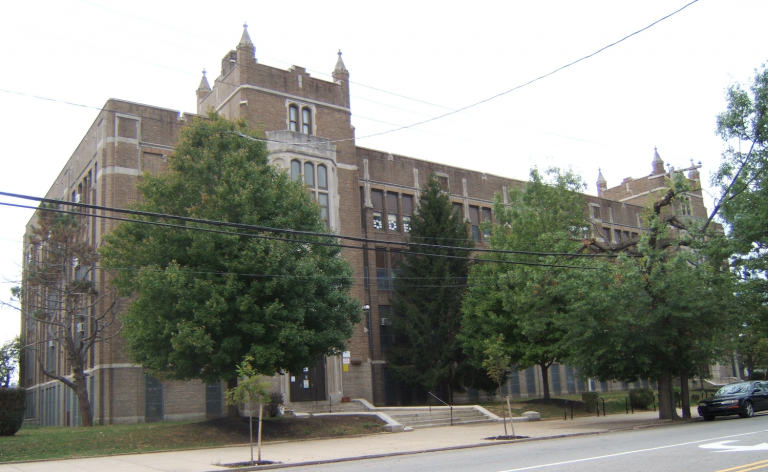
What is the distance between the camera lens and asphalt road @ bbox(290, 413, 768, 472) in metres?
11.2

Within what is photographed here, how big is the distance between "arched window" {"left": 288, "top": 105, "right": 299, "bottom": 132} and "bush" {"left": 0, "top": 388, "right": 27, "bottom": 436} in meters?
19.2

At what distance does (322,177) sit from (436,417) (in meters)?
13.9

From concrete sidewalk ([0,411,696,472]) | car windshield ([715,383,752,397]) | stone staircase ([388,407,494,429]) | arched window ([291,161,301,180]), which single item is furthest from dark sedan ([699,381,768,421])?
arched window ([291,161,301,180])

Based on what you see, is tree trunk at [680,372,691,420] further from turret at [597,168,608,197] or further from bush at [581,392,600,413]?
turret at [597,168,608,197]

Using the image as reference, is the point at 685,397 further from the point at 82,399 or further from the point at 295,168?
the point at 82,399

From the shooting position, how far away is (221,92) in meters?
35.7

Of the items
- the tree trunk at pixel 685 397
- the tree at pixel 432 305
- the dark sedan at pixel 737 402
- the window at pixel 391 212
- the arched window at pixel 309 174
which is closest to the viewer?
the dark sedan at pixel 737 402

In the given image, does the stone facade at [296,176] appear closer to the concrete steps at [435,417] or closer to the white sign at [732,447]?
the concrete steps at [435,417]

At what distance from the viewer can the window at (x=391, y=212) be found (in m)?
39.9

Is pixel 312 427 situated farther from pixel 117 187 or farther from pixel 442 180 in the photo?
pixel 442 180

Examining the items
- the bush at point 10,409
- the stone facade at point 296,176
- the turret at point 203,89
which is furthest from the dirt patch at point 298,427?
the turret at point 203,89

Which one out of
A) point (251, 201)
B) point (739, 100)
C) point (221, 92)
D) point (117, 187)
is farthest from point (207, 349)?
point (739, 100)

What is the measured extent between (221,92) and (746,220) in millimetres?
26239

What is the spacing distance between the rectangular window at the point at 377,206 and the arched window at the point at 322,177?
5.41 metres
